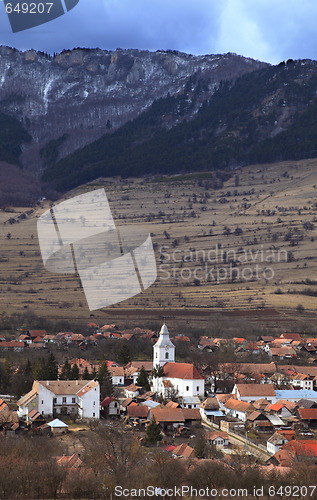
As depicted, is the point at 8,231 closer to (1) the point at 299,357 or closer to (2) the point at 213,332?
(2) the point at 213,332

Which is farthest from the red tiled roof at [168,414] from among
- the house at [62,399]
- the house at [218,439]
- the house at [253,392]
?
the house at [253,392]

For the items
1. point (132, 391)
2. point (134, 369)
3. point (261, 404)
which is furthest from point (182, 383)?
point (134, 369)

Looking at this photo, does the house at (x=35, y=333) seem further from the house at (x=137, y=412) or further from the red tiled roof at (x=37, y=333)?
the house at (x=137, y=412)

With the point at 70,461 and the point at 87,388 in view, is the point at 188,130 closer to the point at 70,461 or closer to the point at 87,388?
the point at 87,388

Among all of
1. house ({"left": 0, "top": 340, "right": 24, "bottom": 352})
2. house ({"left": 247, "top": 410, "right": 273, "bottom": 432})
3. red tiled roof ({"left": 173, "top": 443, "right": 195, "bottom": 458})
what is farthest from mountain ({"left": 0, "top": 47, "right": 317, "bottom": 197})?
red tiled roof ({"left": 173, "top": 443, "right": 195, "bottom": 458})

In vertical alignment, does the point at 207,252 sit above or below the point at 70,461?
above

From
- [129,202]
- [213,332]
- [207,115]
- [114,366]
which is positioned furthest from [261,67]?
[114,366]
